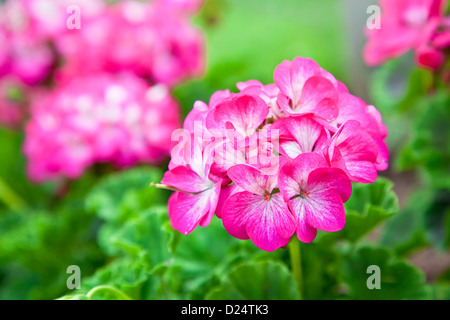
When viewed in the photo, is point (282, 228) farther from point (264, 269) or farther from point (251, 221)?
point (264, 269)

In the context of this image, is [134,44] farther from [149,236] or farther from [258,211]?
[258,211]

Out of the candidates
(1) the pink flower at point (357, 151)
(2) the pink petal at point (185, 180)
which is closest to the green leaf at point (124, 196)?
(2) the pink petal at point (185, 180)

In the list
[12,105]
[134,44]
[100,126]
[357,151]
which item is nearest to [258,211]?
[357,151]

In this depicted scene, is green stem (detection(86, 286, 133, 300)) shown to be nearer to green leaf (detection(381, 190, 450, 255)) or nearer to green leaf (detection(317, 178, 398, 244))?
green leaf (detection(317, 178, 398, 244))

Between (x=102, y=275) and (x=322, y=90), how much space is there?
385mm

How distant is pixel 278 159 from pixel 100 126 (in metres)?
0.64

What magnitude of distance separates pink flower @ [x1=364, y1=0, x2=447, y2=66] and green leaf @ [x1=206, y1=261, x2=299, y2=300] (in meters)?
0.45

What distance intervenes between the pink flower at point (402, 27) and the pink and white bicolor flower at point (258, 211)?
483 mm

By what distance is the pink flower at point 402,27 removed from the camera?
838mm

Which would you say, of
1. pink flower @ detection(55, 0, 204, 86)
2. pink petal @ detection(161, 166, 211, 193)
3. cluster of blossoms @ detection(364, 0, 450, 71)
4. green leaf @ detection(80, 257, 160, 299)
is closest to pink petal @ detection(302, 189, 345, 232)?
pink petal @ detection(161, 166, 211, 193)

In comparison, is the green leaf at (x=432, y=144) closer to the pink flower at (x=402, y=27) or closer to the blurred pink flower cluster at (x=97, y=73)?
the pink flower at (x=402, y=27)

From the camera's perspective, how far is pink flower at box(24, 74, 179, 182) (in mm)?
1035

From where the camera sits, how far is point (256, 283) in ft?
2.04

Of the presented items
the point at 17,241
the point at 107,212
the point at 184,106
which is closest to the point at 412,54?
the point at 184,106
